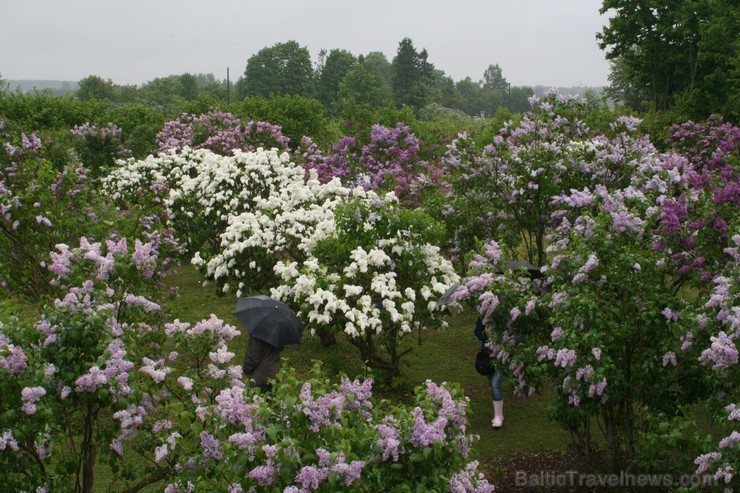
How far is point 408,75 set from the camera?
80250mm

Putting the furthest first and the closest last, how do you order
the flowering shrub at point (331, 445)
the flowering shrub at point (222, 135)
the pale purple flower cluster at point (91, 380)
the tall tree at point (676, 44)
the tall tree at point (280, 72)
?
1. the tall tree at point (280, 72)
2. the tall tree at point (676, 44)
3. the flowering shrub at point (222, 135)
4. the pale purple flower cluster at point (91, 380)
5. the flowering shrub at point (331, 445)

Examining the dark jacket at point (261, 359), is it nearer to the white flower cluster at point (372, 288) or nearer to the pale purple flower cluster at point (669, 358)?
the white flower cluster at point (372, 288)

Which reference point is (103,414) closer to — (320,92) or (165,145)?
(165,145)

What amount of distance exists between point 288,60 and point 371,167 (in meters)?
70.5

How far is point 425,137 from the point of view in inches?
834

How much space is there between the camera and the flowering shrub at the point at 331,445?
357cm

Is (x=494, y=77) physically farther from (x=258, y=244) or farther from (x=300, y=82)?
(x=258, y=244)

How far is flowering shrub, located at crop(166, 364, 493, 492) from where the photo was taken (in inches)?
141

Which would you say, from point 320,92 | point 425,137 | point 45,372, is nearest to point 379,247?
point 45,372

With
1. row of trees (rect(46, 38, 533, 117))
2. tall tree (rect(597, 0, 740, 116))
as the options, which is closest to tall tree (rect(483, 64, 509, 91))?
row of trees (rect(46, 38, 533, 117))

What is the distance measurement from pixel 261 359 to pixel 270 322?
18.9 inches

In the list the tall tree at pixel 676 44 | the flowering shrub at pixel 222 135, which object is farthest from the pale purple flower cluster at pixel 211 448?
the tall tree at pixel 676 44

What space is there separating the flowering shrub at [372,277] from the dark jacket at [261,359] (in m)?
0.62

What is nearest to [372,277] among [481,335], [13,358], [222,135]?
[481,335]
